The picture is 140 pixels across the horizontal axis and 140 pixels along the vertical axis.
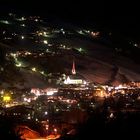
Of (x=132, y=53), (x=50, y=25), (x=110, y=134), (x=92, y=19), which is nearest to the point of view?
(x=110, y=134)

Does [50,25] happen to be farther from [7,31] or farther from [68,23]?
[7,31]

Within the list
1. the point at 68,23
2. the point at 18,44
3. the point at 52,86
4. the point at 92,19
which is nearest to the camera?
the point at 52,86

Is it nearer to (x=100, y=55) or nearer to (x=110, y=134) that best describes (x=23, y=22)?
(x=100, y=55)

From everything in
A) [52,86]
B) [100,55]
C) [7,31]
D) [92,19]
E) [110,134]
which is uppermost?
[92,19]

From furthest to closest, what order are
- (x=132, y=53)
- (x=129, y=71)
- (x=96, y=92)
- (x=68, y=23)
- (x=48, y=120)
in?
1. (x=68, y=23)
2. (x=132, y=53)
3. (x=129, y=71)
4. (x=96, y=92)
5. (x=48, y=120)

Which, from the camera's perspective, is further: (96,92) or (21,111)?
(96,92)

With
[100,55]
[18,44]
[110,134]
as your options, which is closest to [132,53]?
[100,55]

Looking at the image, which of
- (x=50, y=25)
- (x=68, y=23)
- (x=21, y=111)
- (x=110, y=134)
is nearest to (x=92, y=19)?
(x=68, y=23)

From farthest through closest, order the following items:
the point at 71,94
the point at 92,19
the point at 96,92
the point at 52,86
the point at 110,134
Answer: the point at 92,19, the point at 52,86, the point at 96,92, the point at 71,94, the point at 110,134

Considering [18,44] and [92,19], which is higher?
[92,19]
